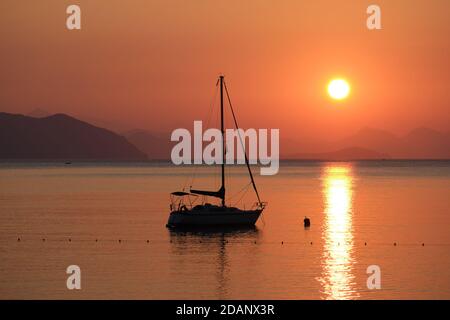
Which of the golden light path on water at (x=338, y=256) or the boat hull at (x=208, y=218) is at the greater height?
the boat hull at (x=208, y=218)

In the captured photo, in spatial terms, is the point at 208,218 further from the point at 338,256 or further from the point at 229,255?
the point at 338,256

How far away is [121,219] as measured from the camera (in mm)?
86625

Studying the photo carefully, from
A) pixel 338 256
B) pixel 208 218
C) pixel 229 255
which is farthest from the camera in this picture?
pixel 208 218

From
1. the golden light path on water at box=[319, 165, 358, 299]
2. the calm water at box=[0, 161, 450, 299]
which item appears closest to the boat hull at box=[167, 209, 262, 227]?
the calm water at box=[0, 161, 450, 299]

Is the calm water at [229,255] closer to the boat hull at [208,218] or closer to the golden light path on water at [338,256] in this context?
the golden light path on water at [338,256]

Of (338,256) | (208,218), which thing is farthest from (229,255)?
(208,218)

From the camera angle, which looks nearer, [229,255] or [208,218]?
[229,255]

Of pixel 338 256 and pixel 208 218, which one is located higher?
pixel 208 218

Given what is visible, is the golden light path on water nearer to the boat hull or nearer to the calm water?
the calm water

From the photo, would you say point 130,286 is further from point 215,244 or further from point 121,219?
point 121,219

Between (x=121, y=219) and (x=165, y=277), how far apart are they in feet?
129

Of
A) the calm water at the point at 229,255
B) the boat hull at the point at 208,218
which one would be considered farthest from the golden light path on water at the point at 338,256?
the boat hull at the point at 208,218

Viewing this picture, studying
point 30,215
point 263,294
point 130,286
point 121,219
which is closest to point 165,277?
point 130,286

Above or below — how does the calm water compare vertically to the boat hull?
below
